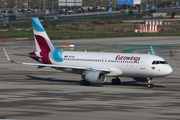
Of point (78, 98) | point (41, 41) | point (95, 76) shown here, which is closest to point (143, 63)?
point (95, 76)

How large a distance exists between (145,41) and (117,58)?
5952 centimetres

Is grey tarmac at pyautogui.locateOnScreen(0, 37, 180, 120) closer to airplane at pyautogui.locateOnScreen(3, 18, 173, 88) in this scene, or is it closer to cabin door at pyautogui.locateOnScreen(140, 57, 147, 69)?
airplane at pyautogui.locateOnScreen(3, 18, 173, 88)

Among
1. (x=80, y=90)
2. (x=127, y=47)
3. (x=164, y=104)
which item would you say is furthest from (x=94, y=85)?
(x=127, y=47)

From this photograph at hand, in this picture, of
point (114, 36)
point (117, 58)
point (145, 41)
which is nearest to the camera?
point (117, 58)

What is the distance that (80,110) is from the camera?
35812mm

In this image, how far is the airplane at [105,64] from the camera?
50219 mm

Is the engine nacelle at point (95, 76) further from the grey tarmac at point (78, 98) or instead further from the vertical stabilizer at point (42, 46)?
the vertical stabilizer at point (42, 46)

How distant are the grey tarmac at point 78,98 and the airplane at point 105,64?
1036 millimetres

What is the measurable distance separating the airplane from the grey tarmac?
1.04m

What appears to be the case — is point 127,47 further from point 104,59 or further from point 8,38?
point 104,59

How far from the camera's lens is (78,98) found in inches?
1662

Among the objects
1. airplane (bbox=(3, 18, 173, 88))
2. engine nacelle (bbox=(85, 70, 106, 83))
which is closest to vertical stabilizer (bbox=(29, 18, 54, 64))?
airplane (bbox=(3, 18, 173, 88))

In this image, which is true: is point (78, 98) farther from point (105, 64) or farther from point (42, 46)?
point (42, 46)

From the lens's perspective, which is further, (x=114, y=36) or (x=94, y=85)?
(x=114, y=36)
